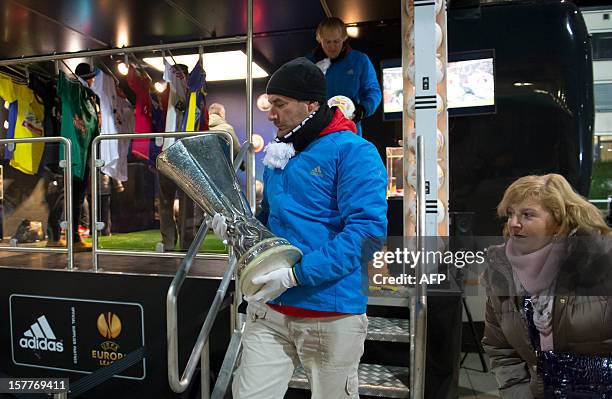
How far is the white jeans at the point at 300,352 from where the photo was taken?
1.51m

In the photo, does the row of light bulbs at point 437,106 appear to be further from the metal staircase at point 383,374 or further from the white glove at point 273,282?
the white glove at point 273,282

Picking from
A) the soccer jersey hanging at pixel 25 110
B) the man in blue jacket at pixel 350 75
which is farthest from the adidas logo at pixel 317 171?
the soccer jersey hanging at pixel 25 110

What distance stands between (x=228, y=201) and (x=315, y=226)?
0.97 ft

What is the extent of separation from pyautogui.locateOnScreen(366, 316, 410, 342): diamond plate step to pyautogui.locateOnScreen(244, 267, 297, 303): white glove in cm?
129

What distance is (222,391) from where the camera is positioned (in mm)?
2441

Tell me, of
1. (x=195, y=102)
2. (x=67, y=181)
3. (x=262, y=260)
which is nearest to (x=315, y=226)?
(x=262, y=260)

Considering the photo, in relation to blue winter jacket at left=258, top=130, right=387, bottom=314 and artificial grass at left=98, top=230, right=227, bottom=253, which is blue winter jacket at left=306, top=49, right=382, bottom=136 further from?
blue winter jacket at left=258, top=130, right=387, bottom=314

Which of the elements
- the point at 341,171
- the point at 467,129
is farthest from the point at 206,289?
the point at 467,129

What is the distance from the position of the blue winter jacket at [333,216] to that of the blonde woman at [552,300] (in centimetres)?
47

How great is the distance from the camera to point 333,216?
1.51 meters

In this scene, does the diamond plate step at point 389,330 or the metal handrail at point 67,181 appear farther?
the metal handrail at point 67,181

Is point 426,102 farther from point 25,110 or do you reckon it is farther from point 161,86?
point 25,110

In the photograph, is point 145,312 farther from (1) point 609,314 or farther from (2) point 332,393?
(1) point 609,314

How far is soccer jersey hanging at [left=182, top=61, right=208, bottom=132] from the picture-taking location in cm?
416
